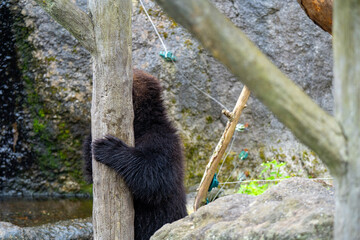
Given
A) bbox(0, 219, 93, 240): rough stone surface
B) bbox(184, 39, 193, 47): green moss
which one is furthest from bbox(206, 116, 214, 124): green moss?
bbox(0, 219, 93, 240): rough stone surface

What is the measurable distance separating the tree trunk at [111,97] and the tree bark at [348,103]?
2160mm

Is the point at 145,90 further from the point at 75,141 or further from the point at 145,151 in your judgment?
the point at 75,141

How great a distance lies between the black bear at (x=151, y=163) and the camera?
3682 mm

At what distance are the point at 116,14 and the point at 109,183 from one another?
125cm

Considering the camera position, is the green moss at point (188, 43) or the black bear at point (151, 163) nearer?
the black bear at point (151, 163)

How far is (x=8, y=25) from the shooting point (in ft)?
24.3

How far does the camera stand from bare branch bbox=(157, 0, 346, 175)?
1285 millimetres

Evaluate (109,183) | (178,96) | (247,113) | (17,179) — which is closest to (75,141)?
(17,179)

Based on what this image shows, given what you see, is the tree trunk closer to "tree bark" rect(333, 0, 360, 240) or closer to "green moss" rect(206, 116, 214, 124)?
"tree bark" rect(333, 0, 360, 240)

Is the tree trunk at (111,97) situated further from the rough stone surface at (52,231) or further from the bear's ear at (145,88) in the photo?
the rough stone surface at (52,231)

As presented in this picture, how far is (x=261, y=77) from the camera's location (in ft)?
4.51

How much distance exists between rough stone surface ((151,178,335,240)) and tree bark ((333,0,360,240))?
2.01 feet

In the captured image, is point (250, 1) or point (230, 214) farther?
point (250, 1)

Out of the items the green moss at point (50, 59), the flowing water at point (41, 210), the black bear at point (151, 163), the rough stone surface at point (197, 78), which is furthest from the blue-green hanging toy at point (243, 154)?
the green moss at point (50, 59)
